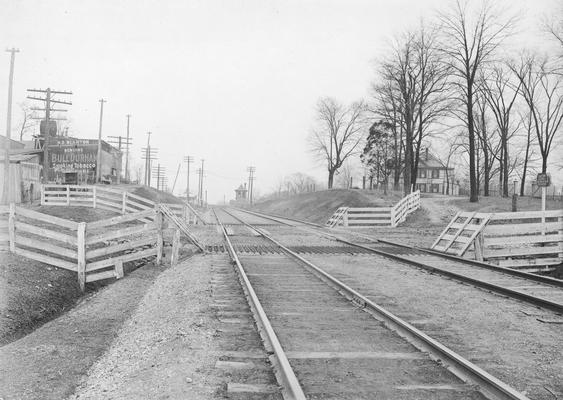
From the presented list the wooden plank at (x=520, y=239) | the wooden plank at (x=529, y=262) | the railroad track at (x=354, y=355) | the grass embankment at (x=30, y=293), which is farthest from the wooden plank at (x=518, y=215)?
the grass embankment at (x=30, y=293)

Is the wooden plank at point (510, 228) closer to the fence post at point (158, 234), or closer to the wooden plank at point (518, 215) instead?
the wooden plank at point (518, 215)

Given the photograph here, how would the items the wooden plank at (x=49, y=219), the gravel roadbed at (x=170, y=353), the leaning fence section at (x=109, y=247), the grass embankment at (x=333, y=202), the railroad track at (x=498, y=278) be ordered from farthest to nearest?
the grass embankment at (x=333, y=202), the leaning fence section at (x=109, y=247), the wooden plank at (x=49, y=219), the railroad track at (x=498, y=278), the gravel roadbed at (x=170, y=353)

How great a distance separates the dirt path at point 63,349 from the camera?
511 centimetres

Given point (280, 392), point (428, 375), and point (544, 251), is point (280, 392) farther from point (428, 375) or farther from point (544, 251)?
point (544, 251)

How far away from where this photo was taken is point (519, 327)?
247 inches

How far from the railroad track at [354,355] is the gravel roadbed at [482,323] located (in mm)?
343

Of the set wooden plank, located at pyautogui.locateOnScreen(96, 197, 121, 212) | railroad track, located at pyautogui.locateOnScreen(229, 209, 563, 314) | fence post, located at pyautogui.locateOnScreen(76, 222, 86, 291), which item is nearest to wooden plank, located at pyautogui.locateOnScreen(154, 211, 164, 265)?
fence post, located at pyautogui.locateOnScreen(76, 222, 86, 291)

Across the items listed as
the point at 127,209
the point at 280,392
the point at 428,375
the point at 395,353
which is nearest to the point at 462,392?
the point at 428,375

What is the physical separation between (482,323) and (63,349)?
216 inches

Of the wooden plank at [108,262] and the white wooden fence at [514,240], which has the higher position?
the white wooden fence at [514,240]

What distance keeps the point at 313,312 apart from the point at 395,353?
6.55 feet

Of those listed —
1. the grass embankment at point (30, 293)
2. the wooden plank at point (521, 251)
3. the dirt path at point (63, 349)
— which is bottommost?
the dirt path at point (63, 349)

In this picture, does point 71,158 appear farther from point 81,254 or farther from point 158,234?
point 81,254

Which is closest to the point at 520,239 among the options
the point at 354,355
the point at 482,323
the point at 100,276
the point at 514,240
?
the point at 514,240
